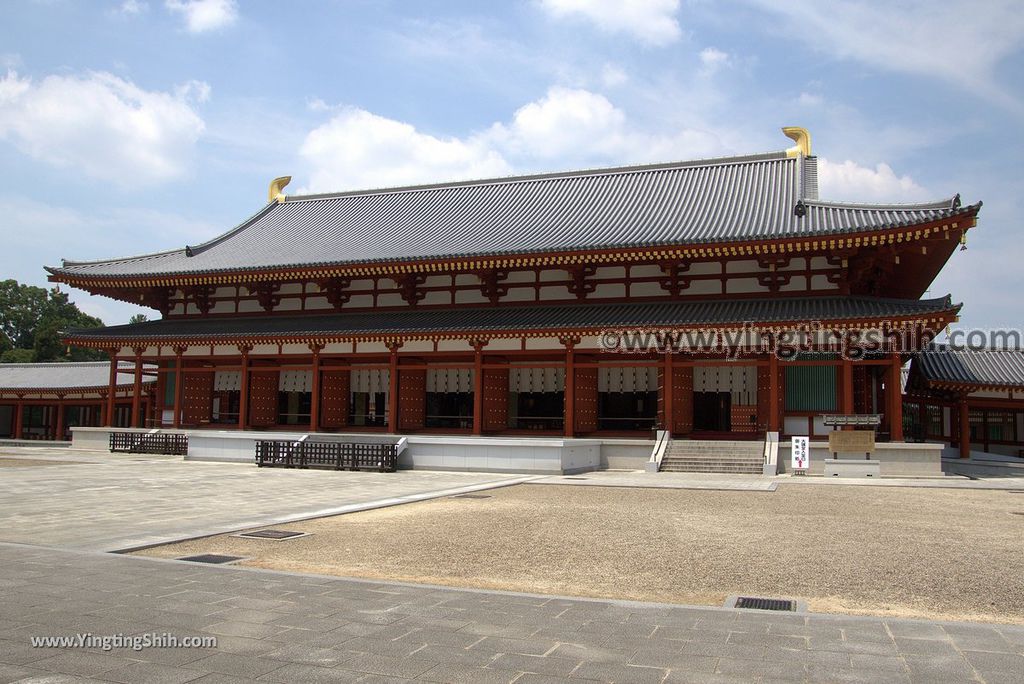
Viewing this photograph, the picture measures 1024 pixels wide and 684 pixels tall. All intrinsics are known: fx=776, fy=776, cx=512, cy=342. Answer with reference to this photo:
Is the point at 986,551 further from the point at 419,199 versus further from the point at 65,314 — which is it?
the point at 65,314

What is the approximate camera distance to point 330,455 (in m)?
23.5

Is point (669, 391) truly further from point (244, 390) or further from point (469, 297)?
point (244, 390)

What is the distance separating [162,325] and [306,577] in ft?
89.3

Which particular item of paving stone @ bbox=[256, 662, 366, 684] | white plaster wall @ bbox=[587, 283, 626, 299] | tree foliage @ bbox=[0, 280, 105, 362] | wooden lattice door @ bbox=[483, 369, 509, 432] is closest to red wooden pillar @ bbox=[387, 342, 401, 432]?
wooden lattice door @ bbox=[483, 369, 509, 432]

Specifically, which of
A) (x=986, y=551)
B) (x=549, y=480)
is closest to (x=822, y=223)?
(x=549, y=480)

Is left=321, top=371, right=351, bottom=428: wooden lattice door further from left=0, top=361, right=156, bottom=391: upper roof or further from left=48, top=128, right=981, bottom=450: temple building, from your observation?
left=0, top=361, right=156, bottom=391: upper roof

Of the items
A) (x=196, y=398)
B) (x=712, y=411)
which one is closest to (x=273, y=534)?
(x=712, y=411)

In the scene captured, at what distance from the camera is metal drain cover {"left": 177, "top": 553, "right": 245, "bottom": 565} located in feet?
28.1

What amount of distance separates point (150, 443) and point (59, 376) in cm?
1683

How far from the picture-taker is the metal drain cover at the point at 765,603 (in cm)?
689

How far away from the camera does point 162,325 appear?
3173 centimetres

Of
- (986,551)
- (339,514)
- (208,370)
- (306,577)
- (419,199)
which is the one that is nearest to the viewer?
(306,577)

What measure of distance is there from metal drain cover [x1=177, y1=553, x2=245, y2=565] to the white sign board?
53.5ft

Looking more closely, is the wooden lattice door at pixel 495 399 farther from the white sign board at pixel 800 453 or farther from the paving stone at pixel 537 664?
the paving stone at pixel 537 664
